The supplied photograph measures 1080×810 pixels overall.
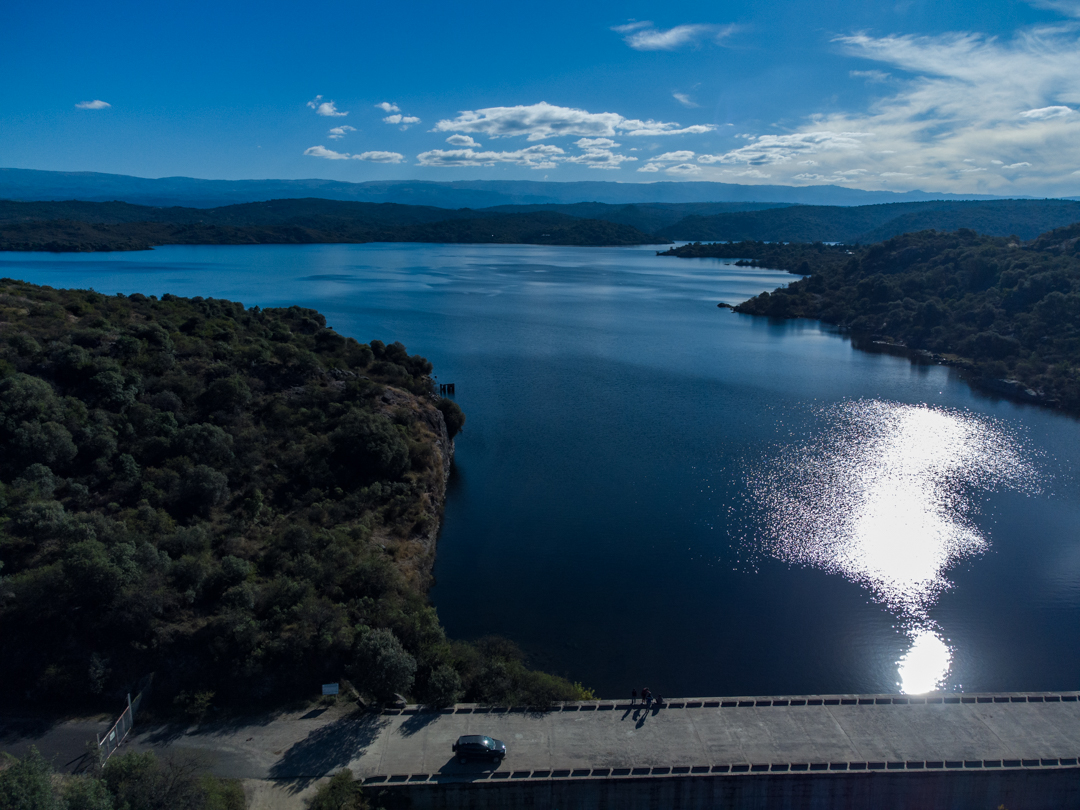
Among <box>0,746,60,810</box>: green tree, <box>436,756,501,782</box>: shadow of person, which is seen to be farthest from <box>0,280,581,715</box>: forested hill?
<box>0,746,60,810</box>: green tree

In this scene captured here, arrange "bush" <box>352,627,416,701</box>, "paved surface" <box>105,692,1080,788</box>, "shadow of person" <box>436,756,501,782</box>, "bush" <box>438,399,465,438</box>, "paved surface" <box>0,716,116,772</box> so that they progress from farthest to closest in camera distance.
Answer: "bush" <box>438,399,465,438</box> → "bush" <box>352,627,416,701</box> → "paved surface" <box>105,692,1080,788</box> → "shadow of person" <box>436,756,501,782</box> → "paved surface" <box>0,716,116,772</box>

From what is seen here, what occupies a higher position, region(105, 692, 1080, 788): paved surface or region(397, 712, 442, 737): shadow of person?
region(397, 712, 442, 737): shadow of person

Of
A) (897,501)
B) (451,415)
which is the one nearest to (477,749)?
(451,415)

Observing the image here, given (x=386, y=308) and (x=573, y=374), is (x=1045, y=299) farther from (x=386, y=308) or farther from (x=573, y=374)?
(x=386, y=308)

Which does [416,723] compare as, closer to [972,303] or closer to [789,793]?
[789,793]

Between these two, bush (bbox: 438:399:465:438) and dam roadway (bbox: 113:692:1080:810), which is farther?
bush (bbox: 438:399:465:438)

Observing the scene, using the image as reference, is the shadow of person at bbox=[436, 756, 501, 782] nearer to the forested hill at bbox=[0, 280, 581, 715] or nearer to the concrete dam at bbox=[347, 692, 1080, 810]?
the concrete dam at bbox=[347, 692, 1080, 810]

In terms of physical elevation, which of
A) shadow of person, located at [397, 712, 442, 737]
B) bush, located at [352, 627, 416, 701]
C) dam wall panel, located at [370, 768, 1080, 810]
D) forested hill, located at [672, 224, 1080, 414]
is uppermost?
forested hill, located at [672, 224, 1080, 414]
